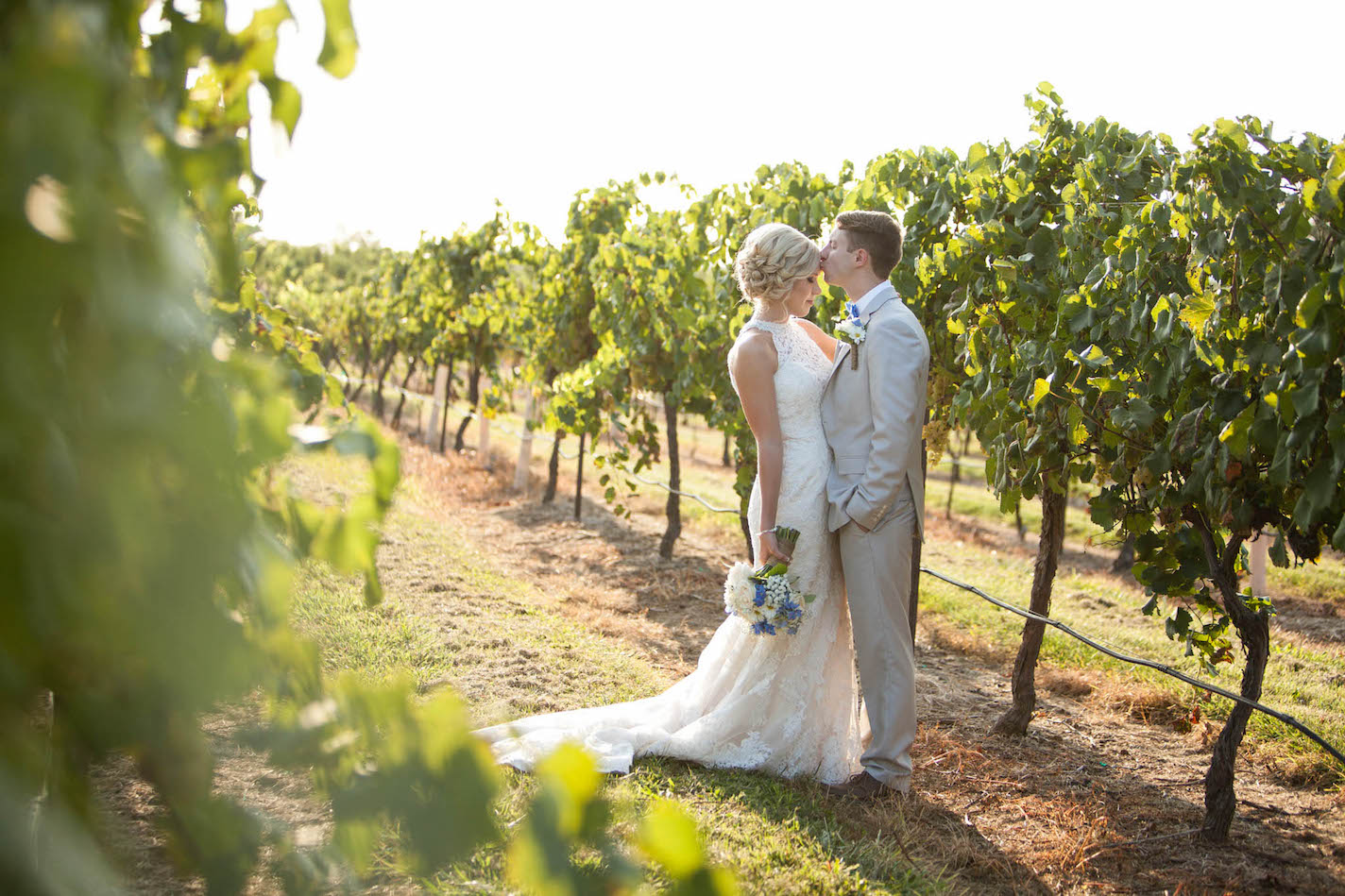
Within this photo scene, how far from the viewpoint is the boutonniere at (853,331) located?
340 cm

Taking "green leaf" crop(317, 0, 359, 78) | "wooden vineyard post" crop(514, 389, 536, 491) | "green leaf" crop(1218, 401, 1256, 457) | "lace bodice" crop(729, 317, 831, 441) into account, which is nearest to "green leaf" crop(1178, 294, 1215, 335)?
"green leaf" crop(1218, 401, 1256, 457)

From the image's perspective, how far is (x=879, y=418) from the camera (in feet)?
10.9

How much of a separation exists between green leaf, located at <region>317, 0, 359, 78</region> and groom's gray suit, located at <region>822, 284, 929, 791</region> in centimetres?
268

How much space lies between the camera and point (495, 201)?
13859 mm

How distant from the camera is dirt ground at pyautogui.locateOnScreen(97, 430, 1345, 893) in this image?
2902 mm

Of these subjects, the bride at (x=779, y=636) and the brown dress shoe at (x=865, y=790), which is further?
the bride at (x=779, y=636)

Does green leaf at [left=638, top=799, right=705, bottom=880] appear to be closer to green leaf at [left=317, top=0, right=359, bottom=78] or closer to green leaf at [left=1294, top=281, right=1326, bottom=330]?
green leaf at [left=317, top=0, right=359, bottom=78]

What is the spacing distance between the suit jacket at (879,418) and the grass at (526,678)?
3.44 ft

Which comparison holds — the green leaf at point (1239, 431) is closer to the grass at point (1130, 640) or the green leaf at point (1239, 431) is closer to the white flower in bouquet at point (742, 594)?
the grass at point (1130, 640)

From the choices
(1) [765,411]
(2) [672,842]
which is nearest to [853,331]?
(1) [765,411]

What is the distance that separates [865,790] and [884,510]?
39.2 inches

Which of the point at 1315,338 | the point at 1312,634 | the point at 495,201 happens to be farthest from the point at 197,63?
the point at 495,201

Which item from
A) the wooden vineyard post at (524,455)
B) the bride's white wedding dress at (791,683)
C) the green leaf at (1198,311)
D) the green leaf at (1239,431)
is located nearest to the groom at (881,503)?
the bride's white wedding dress at (791,683)

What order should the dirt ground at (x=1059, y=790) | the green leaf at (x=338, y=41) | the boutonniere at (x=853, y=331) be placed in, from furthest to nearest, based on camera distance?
the boutonniere at (x=853, y=331), the dirt ground at (x=1059, y=790), the green leaf at (x=338, y=41)
